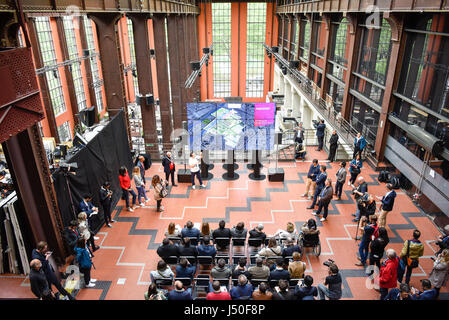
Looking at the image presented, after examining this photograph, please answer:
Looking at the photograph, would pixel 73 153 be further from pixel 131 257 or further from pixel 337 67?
pixel 337 67

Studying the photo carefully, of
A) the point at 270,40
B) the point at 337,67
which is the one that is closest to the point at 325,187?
the point at 337,67

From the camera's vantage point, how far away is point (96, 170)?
10820mm

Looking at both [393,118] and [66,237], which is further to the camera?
[393,118]

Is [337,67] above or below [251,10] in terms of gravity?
below

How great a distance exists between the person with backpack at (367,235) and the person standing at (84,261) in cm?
712

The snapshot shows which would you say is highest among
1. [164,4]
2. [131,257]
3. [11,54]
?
[164,4]

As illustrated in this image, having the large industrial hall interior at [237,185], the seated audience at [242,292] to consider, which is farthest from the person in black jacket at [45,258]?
the seated audience at [242,292]

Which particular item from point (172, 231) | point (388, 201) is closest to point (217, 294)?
point (172, 231)

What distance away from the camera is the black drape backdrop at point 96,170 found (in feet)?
29.7

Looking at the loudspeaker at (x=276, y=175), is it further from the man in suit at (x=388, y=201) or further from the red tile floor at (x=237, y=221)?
the man in suit at (x=388, y=201)

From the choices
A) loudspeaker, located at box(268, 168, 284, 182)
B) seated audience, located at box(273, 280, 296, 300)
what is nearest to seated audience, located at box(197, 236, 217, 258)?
seated audience, located at box(273, 280, 296, 300)
